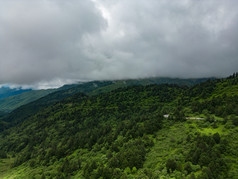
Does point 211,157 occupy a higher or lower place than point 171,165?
higher

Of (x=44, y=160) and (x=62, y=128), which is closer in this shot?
(x=44, y=160)

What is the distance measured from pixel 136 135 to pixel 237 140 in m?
43.6

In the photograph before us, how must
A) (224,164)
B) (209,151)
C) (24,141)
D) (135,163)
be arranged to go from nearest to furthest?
1. (224,164)
2. (209,151)
3. (135,163)
4. (24,141)

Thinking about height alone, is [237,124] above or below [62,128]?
above

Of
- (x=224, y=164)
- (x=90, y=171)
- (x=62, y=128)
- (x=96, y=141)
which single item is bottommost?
(x=62, y=128)

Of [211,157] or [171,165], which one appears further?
[171,165]

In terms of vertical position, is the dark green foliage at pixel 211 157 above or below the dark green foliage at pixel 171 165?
above

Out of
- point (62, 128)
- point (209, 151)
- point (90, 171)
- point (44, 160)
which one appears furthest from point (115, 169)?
point (62, 128)

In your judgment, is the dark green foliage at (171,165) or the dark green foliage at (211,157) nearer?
the dark green foliage at (211,157)

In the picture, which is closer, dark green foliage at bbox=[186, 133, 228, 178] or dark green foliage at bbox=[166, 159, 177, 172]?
dark green foliage at bbox=[186, 133, 228, 178]

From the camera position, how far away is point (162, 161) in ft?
140

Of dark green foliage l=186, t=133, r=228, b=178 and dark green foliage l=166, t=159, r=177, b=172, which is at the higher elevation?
dark green foliage l=186, t=133, r=228, b=178

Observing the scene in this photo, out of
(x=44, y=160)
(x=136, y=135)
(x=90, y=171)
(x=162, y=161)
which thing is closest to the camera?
(x=162, y=161)

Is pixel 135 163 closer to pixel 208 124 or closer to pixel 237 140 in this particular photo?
pixel 237 140
